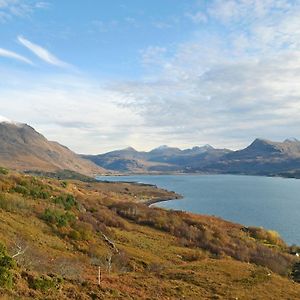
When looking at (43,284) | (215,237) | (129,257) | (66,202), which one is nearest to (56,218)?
(129,257)

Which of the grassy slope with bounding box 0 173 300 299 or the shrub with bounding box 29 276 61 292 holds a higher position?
the shrub with bounding box 29 276 61 292

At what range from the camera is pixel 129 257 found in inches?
1593

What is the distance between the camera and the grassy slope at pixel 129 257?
74.3ft

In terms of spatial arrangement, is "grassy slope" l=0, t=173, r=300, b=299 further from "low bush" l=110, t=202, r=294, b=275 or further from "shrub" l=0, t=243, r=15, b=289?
"shrub" l=0, t=243, r=15, b=289

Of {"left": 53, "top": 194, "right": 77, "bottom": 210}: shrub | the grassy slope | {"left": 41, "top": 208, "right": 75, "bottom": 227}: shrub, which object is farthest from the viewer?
{"left": 53, "top": 194, "right": 77, "bottom": 210}: shrub

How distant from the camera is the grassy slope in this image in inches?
892

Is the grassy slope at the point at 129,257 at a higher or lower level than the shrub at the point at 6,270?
lower

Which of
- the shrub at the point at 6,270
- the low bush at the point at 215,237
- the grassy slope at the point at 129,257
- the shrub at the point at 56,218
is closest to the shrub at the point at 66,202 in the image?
the grassy slope at the point at 129,257

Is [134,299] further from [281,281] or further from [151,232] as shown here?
[151,232]

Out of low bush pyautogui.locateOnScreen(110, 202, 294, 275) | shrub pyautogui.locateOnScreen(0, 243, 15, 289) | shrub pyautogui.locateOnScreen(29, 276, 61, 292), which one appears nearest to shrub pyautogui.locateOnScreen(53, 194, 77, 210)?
low bush pyautogui.locateOnScreen(110, 202, 294, 275)

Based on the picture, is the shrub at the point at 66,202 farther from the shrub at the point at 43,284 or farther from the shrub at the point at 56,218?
the shrub at the point at 43,284

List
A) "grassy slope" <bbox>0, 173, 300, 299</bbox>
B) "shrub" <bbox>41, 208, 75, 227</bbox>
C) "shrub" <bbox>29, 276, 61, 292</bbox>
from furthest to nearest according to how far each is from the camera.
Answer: "shrub" <bbox>41, 208, 75, 227</bbox> < "grassy slope" <bbox>0, 173, 300, 299</bbox> < "shrub" <bbox>29, 276, 61, 292</bbox>

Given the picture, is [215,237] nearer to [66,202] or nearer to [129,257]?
[66,202]

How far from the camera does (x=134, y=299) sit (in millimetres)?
22906
